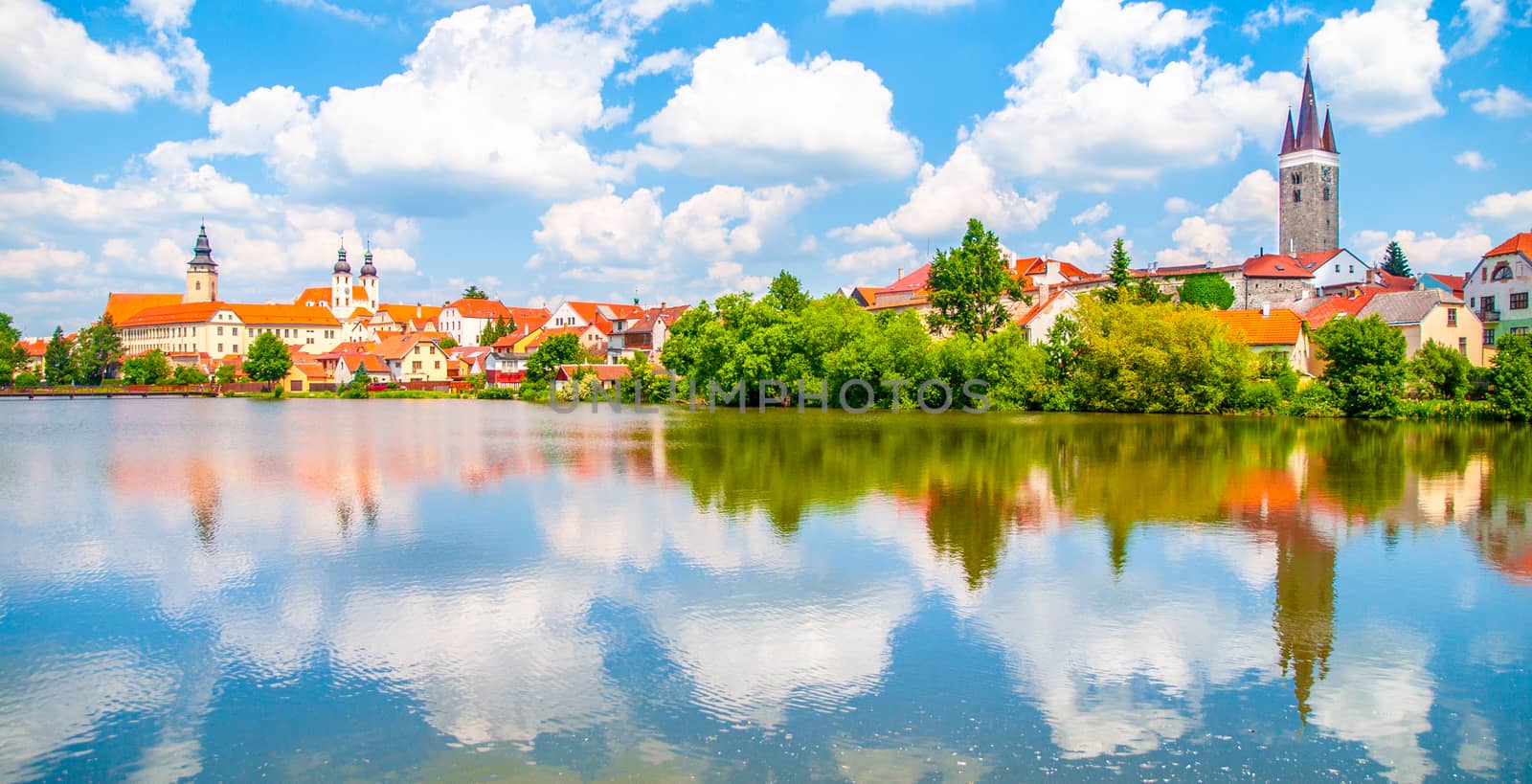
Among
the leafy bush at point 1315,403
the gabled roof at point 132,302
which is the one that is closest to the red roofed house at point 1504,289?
the leafy bush at point 1315,403

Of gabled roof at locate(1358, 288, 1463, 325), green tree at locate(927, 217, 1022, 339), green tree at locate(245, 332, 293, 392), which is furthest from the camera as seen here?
green tree at locate(245, 332, 293, 392)

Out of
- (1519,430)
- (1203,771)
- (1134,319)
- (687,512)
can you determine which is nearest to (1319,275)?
(1134,319)

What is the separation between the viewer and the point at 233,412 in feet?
189

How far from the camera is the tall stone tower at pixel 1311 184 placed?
96.8 meters

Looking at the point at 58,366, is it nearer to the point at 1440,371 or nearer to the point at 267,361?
the point at 267,361

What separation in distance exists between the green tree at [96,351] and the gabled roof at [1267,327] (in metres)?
109

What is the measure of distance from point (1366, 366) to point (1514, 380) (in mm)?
5421

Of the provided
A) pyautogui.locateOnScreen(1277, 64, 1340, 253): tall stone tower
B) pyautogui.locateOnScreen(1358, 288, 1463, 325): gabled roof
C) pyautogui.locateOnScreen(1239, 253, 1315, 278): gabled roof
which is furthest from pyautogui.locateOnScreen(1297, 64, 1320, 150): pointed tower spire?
pyautogui.locateOnScreen(1358, 288, 1463, 325): gabled roof

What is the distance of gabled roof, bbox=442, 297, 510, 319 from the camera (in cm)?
12612

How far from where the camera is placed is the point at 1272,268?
76.9m

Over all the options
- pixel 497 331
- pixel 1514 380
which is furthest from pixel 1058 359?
pixel 497 331

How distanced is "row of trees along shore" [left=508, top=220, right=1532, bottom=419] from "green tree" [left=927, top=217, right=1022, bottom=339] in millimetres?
79

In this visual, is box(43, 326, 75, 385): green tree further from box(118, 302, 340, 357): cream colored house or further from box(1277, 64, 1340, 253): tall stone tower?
box(1277, 64, 1340, 253): tall stone tower

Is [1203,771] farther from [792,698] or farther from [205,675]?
[205,675]
